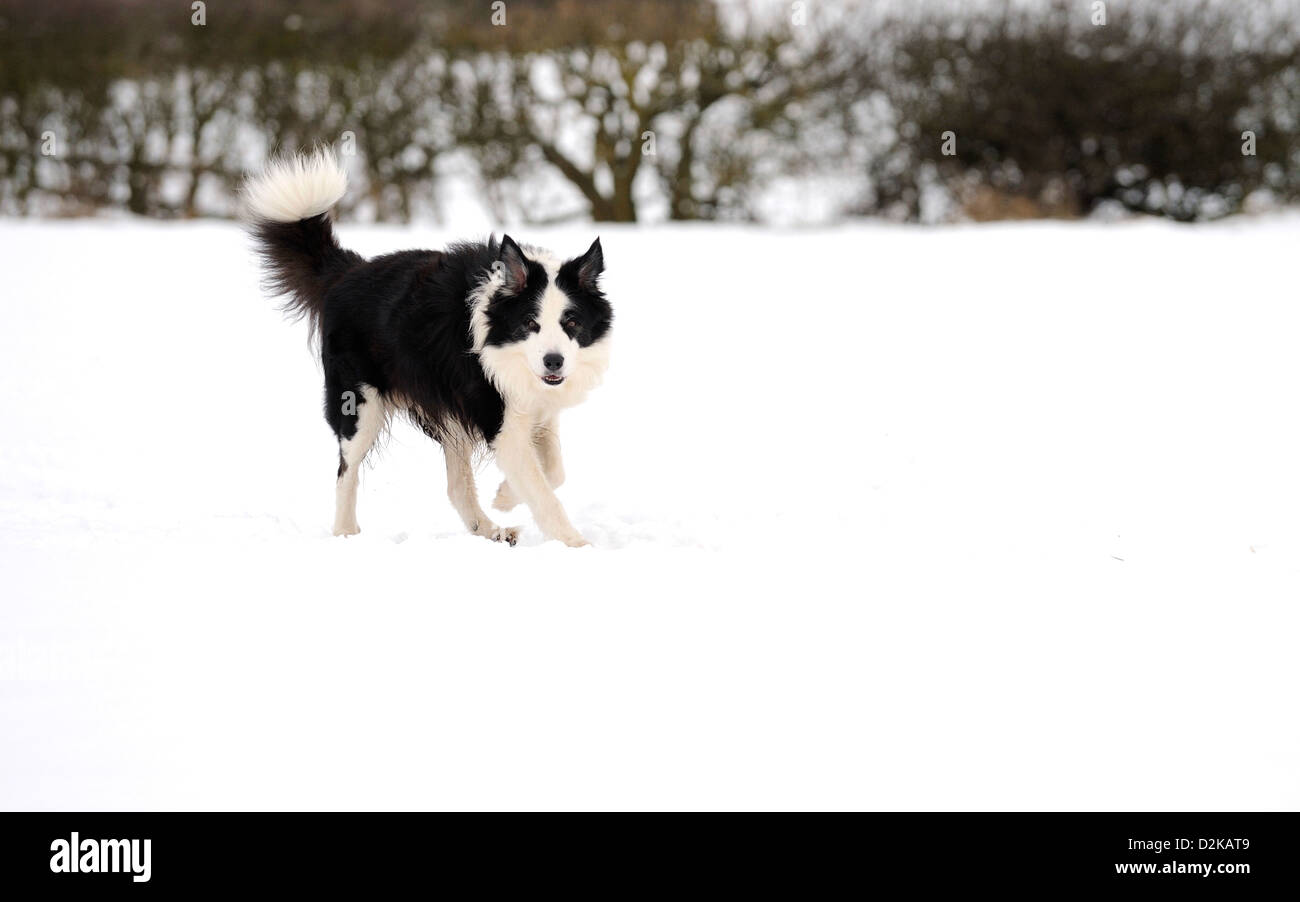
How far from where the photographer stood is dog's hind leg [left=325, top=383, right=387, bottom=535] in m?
6.13

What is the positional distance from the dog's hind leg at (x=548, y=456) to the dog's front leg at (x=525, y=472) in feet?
0.78

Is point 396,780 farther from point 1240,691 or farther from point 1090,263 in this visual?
point 1090,263

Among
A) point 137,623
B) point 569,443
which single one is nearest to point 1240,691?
point 137,623

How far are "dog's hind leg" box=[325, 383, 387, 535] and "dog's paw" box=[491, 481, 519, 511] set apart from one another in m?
0.66

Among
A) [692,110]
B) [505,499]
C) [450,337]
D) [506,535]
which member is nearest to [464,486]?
[505,499]

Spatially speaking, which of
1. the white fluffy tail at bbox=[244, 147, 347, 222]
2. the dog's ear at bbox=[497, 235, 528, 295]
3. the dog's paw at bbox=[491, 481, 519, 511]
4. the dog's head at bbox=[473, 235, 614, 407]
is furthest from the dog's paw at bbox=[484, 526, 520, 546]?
the white fluffy tail at bbox=[244, 147, 347, 222]

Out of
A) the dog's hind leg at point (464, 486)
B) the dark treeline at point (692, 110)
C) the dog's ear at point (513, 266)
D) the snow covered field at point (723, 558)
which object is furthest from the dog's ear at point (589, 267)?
the dark treeline at point (692, 110)

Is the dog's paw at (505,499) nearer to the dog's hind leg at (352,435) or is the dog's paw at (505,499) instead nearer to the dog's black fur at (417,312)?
the dog's black fur at (417,312)

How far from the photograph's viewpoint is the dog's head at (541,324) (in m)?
5.43

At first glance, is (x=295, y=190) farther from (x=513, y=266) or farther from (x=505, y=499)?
(x=505, y=499)

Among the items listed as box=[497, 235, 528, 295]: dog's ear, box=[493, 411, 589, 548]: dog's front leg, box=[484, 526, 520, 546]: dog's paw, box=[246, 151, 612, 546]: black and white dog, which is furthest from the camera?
box=[484, 526, 520, 546]: dog's paw

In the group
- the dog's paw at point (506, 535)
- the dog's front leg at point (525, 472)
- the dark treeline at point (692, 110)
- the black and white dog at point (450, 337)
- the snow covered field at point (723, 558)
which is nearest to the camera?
the snow covered field at point (723, 558)

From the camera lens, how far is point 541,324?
545cm

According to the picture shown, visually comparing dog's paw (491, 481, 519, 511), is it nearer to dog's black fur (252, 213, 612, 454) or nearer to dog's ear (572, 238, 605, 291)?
dog's black fur (252, 213, 612, 454)
